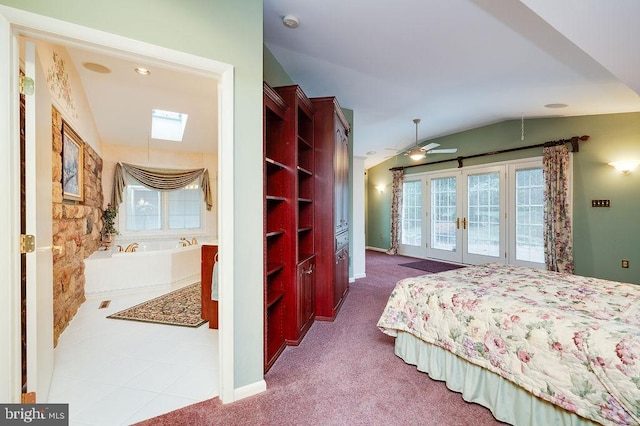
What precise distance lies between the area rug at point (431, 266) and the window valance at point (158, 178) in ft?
15.4

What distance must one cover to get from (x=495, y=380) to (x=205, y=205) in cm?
592

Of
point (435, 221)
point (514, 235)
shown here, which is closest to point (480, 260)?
point (514, 235)

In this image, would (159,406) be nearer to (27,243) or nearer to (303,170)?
(27,243)

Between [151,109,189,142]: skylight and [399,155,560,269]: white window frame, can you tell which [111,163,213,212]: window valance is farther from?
[399,155,560,269]: white window frame

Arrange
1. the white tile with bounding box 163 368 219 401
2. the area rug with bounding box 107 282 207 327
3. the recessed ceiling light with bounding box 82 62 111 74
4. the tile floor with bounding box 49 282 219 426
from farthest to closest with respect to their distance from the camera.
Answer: the recessed ceiling light with bounding box 82 62 111 74 → the area rug with bounding box 107 282 207 327 → the white tile with bounding box 163 368 219 401 → the tile floor with bounding box 49 282 219 426

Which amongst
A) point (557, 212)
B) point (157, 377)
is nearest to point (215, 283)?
point (157, 377)

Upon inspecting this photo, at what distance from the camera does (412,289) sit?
2281 mm

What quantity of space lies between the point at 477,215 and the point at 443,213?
2.69 feet

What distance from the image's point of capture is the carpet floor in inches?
66.6

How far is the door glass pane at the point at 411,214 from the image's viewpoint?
7.28 m

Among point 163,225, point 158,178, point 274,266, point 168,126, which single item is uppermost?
point 168,126

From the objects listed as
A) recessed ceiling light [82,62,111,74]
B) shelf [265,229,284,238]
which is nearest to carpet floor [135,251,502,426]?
shelf [265,229,284,238]

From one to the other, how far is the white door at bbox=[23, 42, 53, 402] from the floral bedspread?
89.1 inches

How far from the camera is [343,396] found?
191 centimetres
